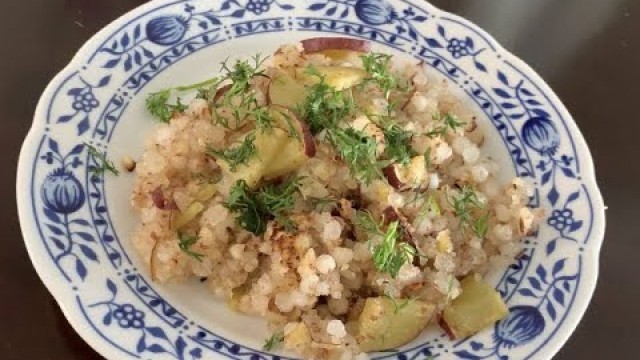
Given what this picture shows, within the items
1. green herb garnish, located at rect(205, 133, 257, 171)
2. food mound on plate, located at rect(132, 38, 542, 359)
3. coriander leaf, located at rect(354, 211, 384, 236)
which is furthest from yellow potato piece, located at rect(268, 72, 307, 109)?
coriander leaf, located at rect(354, 211, 384, 236)

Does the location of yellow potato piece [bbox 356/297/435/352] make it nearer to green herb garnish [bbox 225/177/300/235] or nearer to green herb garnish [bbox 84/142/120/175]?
green herb garnish [bbox 225/177/300/235]

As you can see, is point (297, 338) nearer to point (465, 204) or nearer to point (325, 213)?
point (325, 213)

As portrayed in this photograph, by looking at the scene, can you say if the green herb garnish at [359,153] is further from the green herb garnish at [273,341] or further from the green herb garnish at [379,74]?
the green herb garnish at [273,341]

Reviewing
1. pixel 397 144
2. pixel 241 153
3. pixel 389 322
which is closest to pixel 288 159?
pixel 241 153

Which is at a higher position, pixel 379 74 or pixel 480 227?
pixel 379 74

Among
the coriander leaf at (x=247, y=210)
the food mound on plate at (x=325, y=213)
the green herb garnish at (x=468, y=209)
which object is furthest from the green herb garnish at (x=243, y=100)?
the green herb garnish at (x=468, y=209)

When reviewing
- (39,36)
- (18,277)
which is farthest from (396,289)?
(39,36)

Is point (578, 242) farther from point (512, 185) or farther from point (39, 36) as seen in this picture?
point (39, 36)
